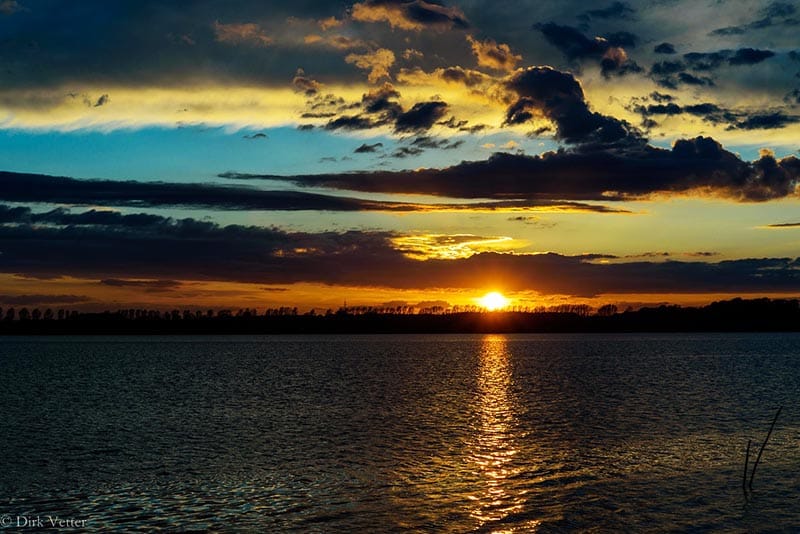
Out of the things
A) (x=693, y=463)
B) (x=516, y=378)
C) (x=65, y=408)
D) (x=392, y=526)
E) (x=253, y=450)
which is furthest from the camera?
(x=516, y=378)

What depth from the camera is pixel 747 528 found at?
29812 mm

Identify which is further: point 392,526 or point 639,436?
point 639,436

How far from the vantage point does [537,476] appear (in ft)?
128

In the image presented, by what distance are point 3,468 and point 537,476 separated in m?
28.3

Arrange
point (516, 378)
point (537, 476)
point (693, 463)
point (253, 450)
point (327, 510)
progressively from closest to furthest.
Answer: point (327, 510) < point (537, 476) < point (693, 463) < point (253, 450) < point (516, 378)

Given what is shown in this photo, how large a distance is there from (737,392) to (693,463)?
48407 mm

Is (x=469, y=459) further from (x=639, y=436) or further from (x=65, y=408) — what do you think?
(x=65, y=408)

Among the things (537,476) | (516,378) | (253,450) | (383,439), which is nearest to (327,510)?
(537,476)

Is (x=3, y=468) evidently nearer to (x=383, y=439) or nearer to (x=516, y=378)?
(x=383, y=439)

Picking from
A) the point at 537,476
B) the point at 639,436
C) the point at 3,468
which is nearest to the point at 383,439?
the point at 537,476

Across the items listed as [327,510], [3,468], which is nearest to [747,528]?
[327,510]

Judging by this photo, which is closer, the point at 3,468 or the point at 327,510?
the point at 327,510

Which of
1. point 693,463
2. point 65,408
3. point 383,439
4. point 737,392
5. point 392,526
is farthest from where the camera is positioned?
point 737,392

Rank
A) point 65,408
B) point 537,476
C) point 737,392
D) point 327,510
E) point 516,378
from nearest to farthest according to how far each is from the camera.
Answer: point 327,510
point 537,476
point 65,408
point 737,392
point 516,378
